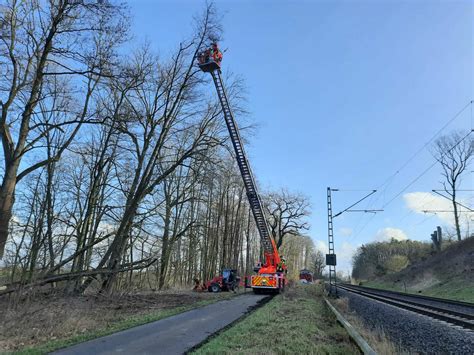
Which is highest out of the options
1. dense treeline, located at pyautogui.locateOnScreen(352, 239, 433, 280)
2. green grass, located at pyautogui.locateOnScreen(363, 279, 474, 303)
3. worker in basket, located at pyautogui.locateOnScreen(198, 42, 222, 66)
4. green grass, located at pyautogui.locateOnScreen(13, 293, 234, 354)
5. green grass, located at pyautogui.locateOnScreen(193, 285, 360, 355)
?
worker in basket, located at pyautogui.locateOnScreen(198, 42, 222, 66)

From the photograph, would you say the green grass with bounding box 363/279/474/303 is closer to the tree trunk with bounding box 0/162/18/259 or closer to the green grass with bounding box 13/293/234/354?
the green grass with bounding box 13/293/234/354

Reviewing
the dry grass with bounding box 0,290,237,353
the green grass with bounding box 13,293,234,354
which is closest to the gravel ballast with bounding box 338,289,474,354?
the green grass with bounding box 13,293,234,354

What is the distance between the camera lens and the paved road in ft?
26.9

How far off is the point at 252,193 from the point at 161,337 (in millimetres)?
18142

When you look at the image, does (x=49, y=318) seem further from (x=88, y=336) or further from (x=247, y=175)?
(x=247, y=175)

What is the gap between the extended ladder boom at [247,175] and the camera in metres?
23.4

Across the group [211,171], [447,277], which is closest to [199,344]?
[211,171]

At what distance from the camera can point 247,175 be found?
26.8m

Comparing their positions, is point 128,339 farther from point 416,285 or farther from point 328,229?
point 416,285

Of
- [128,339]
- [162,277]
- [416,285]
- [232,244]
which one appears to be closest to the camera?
[128,339]

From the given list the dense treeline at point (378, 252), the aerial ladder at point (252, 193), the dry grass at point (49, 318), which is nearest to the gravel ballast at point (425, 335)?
the dry grass at point (49, 318)

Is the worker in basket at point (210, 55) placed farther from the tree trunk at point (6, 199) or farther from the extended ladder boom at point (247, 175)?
the tree trunk at point (6, 199)

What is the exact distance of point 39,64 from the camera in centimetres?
1348

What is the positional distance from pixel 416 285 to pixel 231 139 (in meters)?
30.5
